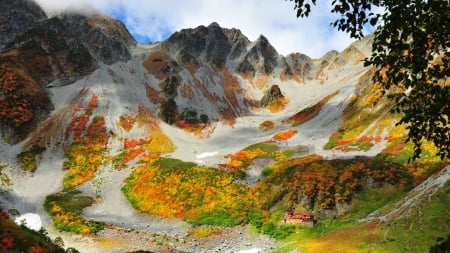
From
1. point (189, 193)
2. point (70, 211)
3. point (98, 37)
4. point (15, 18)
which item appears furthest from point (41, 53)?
point (189, 193)

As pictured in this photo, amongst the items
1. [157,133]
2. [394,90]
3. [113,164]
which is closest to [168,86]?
[157,133]

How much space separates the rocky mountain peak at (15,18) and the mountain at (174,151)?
1.79 feet

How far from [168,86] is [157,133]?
4298 cm

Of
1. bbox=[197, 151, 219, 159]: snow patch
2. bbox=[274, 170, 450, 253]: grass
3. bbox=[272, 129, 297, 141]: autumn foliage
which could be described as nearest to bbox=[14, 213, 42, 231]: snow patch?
bbox=[274, 170, 450, 253]: grass

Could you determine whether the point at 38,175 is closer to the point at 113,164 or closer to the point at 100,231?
the point at 113,164

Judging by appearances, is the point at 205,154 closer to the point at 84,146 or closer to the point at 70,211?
the point at 84,146

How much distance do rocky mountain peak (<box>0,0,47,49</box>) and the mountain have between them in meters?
0.54

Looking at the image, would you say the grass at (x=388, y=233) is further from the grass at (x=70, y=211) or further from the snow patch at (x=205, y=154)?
the snow patch at (x=205, y=154)

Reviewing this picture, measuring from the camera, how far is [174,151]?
96500 mm

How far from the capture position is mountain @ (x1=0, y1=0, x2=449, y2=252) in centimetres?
5038

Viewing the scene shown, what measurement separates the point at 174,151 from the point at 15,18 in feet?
342

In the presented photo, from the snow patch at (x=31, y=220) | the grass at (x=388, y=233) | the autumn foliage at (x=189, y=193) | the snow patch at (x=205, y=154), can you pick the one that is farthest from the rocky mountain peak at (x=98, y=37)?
the grass at (x=388, y=233)

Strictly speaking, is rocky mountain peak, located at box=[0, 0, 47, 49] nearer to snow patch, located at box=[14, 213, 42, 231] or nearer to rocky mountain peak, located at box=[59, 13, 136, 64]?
rocky mountain peak, located at box=[59, 13, 136, 64]

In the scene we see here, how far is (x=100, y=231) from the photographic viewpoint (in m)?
51.7
